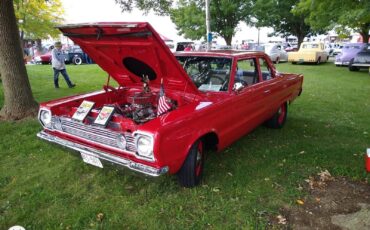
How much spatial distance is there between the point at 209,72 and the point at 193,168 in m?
1.55

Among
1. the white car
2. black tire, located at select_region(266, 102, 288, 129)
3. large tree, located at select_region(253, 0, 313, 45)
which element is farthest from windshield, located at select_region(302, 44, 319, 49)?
black tire, located at select_region(266, 102, 288, 129)

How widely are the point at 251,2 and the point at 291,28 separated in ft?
26.2

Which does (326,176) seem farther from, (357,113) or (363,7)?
(363,7)

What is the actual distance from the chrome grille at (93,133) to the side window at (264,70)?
2889 mm

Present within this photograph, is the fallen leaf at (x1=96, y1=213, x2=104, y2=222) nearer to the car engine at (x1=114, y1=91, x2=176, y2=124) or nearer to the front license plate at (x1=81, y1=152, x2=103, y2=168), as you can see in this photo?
the front license plate at (x1=81, y1=152, x2=103, y2=168)

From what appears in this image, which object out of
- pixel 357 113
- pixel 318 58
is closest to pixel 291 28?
pixel 318 58

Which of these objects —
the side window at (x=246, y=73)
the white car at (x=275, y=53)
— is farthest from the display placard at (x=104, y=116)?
the white car at (x=275, y=53)

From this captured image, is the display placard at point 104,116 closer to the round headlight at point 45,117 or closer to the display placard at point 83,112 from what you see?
the display placard at point 83,112

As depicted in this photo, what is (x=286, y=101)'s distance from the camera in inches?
238

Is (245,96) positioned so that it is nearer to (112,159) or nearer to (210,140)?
(210,140)

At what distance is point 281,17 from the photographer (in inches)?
1168

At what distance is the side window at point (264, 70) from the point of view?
525 cm

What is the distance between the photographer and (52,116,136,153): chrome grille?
10.3ft

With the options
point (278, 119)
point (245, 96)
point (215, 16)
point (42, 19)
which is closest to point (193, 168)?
point (245, 96)
